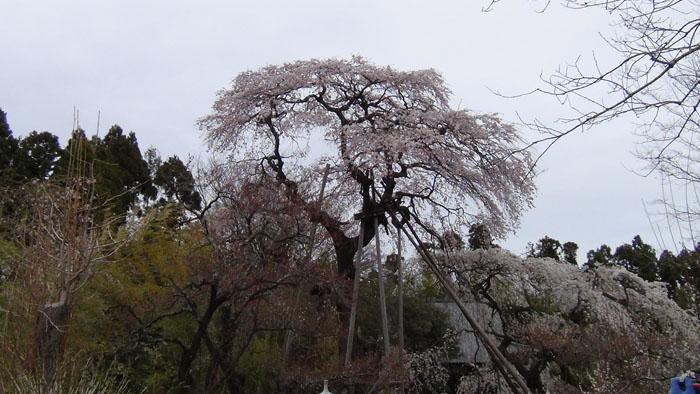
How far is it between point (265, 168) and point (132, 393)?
3.94 meters

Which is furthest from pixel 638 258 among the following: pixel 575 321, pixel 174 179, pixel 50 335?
pixel 50 335

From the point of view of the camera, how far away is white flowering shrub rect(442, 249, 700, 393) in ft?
29.8

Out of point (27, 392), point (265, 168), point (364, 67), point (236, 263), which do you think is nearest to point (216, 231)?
point (236, 263)

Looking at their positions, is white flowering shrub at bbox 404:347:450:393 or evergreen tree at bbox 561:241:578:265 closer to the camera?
white flowering shrub at bbox 404:347:450:393

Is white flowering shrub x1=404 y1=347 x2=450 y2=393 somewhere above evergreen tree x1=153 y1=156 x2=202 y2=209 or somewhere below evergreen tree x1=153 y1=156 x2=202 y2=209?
below

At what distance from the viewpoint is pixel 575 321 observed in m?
12.8

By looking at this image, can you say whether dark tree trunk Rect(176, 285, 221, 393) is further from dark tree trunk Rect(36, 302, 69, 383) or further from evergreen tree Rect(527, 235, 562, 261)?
evergreen tree Rect(527, 235, 562, 261)

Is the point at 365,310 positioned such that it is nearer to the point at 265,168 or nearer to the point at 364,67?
the point at 265,168

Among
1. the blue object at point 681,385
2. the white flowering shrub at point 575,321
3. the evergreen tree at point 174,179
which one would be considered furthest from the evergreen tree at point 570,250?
the blue object at point 681,385

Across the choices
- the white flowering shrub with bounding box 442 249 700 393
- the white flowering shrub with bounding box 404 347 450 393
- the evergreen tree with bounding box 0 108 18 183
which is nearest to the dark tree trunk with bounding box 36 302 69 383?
the white flowering shrub with bounding box 442 249 700 393

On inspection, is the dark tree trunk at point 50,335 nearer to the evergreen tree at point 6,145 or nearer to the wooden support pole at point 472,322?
the wooden support pole at point 472,322

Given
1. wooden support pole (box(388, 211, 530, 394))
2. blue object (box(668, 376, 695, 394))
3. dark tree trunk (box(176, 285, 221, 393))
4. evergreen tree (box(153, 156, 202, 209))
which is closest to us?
blue object (box(668, 376, 695, 394))

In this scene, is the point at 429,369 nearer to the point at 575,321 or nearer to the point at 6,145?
the point at 575,321

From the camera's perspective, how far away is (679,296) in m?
17.1
